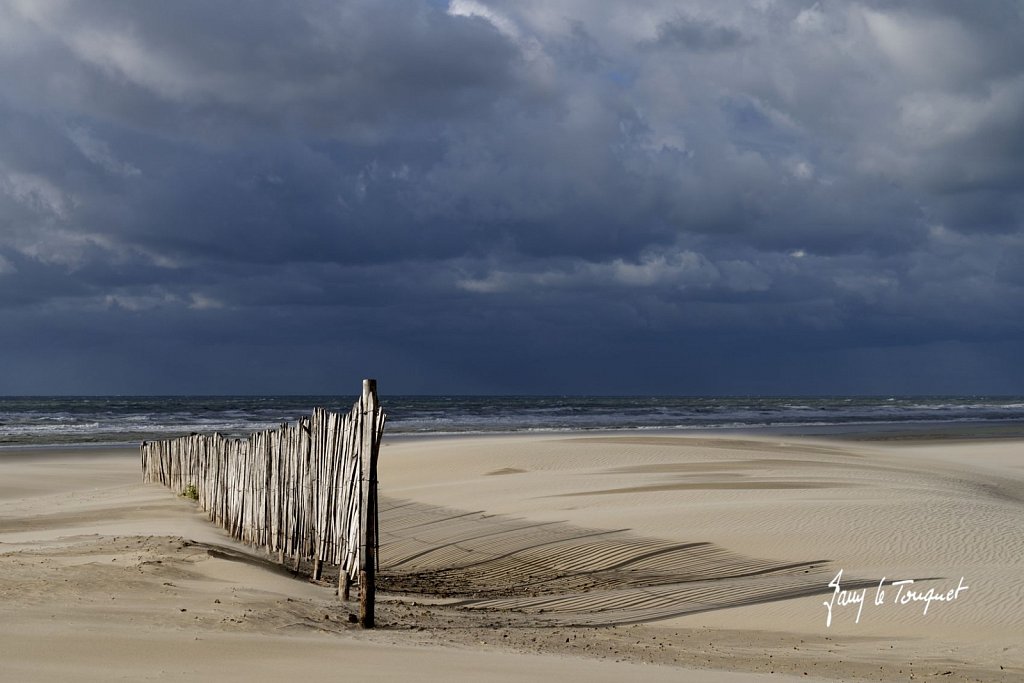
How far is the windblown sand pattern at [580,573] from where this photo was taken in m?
7.95

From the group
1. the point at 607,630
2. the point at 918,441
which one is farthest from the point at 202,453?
the point at 918,441

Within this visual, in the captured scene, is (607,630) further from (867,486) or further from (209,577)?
(867,486)

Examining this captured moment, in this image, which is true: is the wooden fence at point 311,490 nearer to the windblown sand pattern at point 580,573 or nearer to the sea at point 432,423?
the windblown sand pattern at point 580,573

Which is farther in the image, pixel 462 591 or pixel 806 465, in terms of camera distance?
pixel 806 465

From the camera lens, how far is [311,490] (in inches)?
327

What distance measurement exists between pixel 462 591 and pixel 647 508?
4106mm

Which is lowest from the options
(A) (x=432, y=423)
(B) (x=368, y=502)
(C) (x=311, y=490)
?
(A) (x=432, y=423)

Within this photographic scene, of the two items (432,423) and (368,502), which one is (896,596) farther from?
(432,423)

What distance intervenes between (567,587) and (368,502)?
9.14ft

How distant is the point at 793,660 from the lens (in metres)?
6.03

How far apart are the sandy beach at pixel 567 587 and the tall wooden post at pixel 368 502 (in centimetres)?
25

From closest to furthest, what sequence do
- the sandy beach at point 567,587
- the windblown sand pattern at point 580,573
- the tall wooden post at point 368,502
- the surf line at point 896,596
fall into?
1. the sandy beach at point 567,587
2. the tall wooden post at point 368,502
3. the surf line at point 896,596
4. the windblown sand pattern at point 580,573

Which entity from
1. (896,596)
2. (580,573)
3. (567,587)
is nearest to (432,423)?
(580,573)

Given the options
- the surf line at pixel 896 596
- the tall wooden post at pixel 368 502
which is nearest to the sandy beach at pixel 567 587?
the surf line at pixel 896 596
